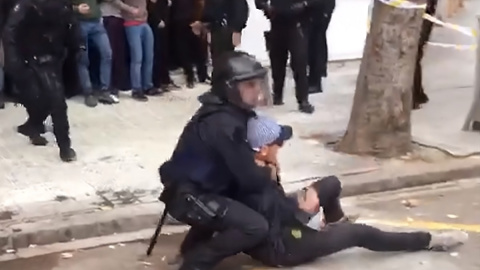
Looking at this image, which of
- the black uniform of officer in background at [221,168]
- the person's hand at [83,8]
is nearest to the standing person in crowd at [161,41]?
the person's hand at [83,8]

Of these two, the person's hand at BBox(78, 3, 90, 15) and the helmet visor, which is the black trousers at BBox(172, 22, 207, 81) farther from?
the helmet visor

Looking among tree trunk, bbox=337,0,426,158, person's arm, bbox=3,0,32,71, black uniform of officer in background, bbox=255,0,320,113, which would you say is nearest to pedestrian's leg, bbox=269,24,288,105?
black uniform of officer in background, bbox=255,0,320,113

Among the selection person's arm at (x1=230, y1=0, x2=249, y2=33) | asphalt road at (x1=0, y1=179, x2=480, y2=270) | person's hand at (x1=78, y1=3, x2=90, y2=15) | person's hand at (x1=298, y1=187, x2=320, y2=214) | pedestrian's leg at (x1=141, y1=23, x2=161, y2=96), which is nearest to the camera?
person's hand at (x1=298, y1=187, x2=320, y2=214)

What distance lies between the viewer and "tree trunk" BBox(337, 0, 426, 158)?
300 inches

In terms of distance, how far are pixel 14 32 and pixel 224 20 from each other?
2996 mm

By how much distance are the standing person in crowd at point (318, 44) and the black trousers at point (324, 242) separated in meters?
4.47

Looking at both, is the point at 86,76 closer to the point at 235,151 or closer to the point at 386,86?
the point at 386,86

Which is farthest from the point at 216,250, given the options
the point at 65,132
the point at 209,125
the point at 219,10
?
the point at 219,10

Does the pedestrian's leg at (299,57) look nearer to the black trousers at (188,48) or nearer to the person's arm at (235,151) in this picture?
the black trousers at (188,48)

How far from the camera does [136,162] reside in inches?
295

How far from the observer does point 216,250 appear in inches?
205

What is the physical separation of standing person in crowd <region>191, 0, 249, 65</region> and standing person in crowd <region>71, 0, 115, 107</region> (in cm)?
113

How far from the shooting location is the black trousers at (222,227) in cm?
515

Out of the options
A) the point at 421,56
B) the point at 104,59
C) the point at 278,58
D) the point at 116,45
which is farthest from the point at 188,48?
the point at 421,56
